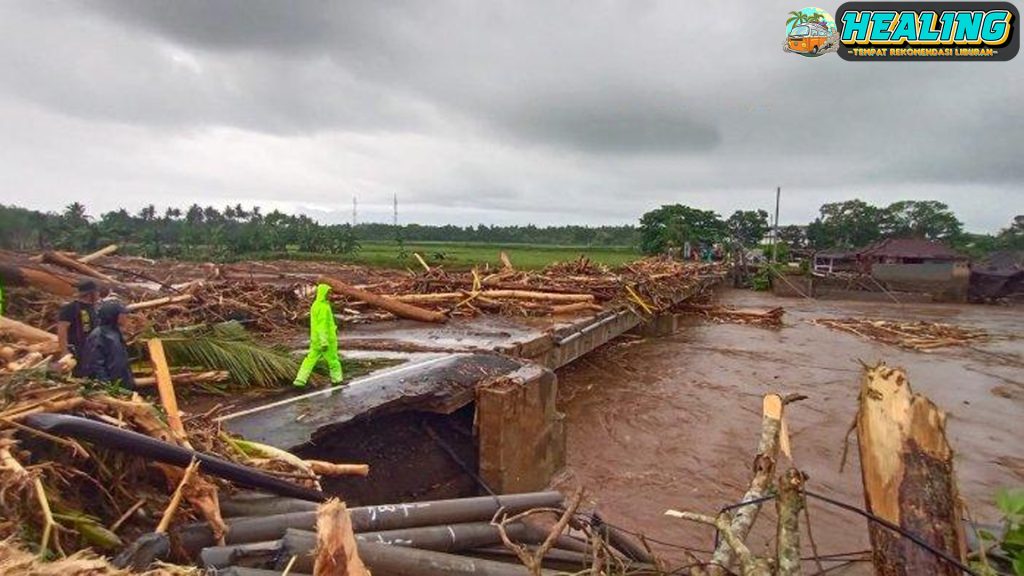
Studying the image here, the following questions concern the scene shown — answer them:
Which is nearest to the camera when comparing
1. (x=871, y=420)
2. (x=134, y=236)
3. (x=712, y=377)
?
(x=871, y=420)

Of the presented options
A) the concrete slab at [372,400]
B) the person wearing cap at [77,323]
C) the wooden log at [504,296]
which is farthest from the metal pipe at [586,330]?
the person wearing cap at [77,323]

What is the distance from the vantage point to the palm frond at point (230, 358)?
233 inches

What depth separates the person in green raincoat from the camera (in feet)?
19.3

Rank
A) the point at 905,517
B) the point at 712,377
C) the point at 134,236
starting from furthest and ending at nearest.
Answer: the point at 134,236 → the point at 712,377 → the point at 905,517

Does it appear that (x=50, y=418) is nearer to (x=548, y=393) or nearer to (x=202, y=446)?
(x=202, y=446)

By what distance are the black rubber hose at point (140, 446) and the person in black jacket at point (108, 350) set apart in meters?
2.50

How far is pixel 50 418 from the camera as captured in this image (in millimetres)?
2705

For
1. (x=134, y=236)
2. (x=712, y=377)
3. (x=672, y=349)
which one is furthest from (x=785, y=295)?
(x=134, y=236)

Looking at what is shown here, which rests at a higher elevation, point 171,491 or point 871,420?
point 871,420

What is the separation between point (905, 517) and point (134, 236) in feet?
177

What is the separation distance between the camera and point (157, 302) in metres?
8.61

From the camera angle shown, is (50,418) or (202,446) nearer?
(50,418)

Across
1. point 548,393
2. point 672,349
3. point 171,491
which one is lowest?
point 672,349

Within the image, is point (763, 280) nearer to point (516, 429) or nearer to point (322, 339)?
point (516, 429)
